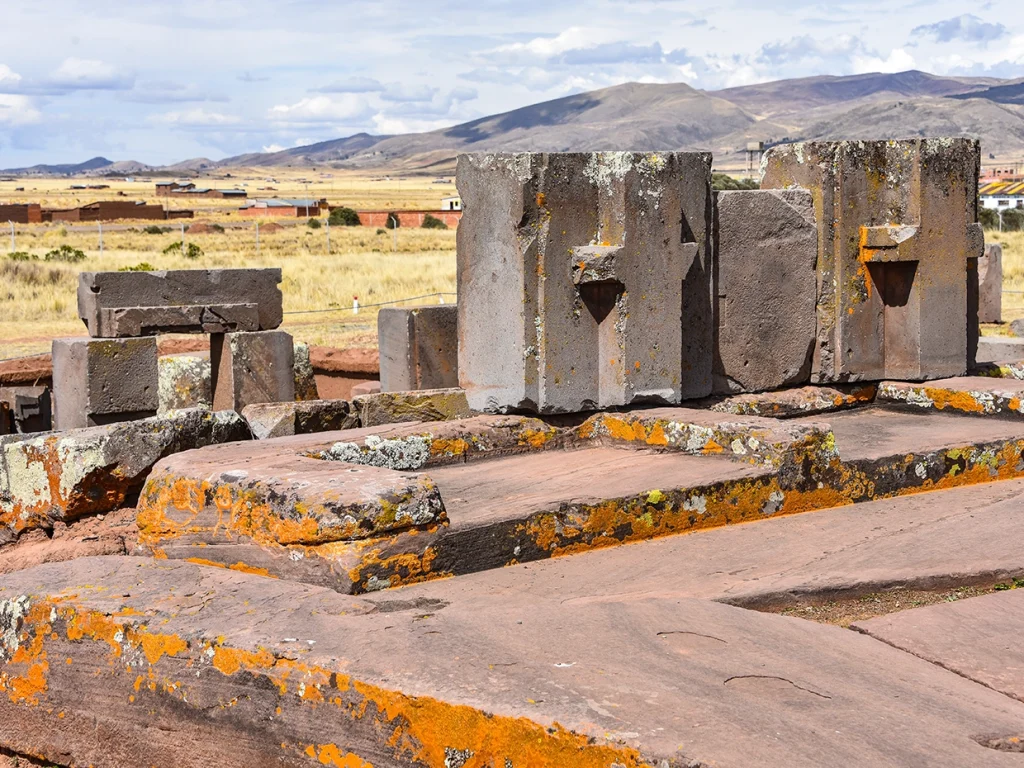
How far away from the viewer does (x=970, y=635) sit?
3545 millimetres

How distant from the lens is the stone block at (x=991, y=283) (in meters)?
17.8

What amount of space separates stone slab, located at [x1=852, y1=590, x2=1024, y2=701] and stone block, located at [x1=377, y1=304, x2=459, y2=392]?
6022 mm

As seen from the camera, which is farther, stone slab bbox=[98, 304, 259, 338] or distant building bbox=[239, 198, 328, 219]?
distant building bbox=[239, 198, 328, 219]

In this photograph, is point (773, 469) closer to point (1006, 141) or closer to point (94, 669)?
point (94, 669)

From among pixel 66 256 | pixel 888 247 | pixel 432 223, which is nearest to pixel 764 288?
pixel 888 247

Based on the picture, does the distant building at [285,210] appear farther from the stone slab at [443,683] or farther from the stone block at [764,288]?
the stone slab at [443,683]

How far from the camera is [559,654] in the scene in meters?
3.16

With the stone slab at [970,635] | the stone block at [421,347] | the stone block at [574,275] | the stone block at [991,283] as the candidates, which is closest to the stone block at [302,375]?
the stone block at [421,347]

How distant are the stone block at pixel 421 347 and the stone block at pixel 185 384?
6.42 ft

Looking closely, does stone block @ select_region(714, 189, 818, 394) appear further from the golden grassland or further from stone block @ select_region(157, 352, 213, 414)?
the golden grassland

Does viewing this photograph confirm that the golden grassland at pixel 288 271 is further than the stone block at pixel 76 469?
Yes

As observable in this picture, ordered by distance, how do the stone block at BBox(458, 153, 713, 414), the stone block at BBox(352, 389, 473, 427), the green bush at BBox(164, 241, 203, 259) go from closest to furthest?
the stone block at BBox(458, 153, 713, 414) → the stone block at BBox(352, 389, 473, 427) → the green bush at BBox(164, 241, 203, 259)

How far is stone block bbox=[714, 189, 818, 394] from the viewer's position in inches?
249

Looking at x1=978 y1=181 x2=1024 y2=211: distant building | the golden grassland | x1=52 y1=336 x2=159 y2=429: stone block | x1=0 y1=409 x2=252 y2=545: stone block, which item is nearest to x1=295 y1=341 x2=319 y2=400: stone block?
x1=52 y1=336 x2=159 y2=429: stone block
